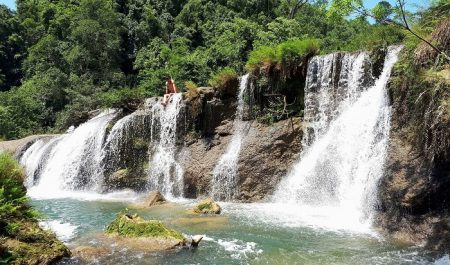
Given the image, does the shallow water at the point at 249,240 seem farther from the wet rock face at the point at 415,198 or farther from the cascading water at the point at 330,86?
the cascading water at the point at 330,86

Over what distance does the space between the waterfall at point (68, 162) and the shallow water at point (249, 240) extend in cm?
503

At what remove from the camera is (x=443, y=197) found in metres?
9.09

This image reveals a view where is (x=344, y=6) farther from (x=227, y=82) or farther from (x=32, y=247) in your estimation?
(x=227, y=82)

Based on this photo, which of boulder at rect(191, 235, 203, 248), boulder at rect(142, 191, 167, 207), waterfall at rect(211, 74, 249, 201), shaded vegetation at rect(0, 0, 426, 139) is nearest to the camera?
boulder at rect(191, 235, 203, 248)

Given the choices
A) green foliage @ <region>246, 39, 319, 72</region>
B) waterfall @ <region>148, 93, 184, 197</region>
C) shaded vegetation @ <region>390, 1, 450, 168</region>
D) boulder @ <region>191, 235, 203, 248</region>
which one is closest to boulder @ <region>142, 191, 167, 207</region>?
waterfall @ <region>148, 93, 184, 197</region>

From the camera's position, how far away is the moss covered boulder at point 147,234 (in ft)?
27.1

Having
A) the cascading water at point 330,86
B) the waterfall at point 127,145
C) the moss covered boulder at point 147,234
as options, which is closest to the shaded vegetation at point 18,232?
the moss covered boulder at point 147,234

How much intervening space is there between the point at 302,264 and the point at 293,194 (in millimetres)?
5411

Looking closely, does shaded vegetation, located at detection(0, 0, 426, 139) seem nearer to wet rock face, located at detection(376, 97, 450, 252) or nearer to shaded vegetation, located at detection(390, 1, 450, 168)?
shaded vegetation, located at detection(390, 1, 450, 168)

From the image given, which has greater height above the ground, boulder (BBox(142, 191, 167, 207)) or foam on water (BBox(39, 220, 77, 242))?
boulder (BBox(142, 191, 167, 207))

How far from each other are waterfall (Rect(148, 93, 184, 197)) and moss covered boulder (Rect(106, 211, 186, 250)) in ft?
20.9

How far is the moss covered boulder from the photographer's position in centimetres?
826

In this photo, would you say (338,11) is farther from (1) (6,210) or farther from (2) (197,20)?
(2) (197,20)

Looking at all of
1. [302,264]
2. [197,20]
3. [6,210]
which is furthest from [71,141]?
[197,20]
